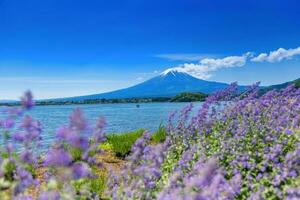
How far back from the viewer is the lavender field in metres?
2.65

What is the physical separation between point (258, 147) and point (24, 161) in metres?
3.69

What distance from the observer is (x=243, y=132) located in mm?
6000

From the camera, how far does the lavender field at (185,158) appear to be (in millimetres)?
2654

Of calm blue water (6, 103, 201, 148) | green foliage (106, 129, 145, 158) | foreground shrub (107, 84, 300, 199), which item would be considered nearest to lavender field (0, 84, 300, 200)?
foreground shrub (107, 84, 300, 199)

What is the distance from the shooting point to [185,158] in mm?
4852

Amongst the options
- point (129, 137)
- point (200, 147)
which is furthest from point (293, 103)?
point (129, 137)

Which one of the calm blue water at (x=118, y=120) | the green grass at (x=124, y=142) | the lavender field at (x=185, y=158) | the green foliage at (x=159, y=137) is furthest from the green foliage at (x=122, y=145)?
the lavender field at (x=185, y=158)

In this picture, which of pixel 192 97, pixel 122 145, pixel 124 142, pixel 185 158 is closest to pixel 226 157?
pixel 185 158

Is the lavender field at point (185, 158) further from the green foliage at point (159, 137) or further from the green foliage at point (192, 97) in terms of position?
the green foliage at point (159, 137)

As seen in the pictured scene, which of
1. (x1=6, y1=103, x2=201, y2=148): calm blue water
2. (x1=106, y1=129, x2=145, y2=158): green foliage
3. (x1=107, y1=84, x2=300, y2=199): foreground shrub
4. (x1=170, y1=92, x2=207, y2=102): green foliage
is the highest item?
(x1=170, y1=92, x2=207, y2=102): green foliage

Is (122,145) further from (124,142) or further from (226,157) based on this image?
(226,157)

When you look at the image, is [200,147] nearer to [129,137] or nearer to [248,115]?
[248,115]

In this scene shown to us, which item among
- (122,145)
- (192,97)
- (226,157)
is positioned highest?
(192,97)

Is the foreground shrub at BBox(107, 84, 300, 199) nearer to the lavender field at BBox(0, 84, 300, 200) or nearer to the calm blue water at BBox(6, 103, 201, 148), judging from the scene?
the lavender field at BBox(0, 84, 300, 200)
